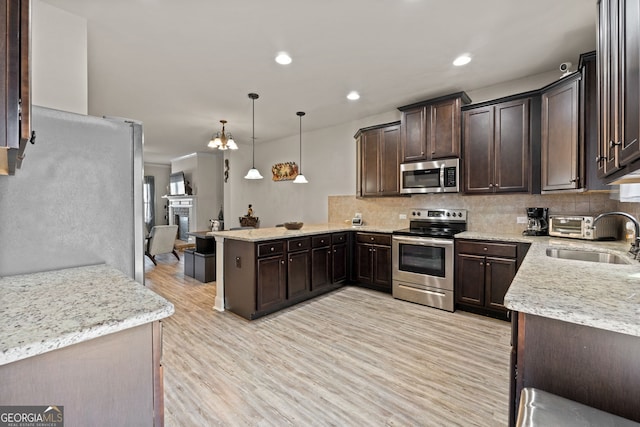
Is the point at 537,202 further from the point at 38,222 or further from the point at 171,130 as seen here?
the point at 171,130

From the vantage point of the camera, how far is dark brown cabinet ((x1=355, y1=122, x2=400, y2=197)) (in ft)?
13.6

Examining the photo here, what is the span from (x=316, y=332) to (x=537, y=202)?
9.55 feet

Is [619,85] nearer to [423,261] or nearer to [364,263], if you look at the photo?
[423,261]

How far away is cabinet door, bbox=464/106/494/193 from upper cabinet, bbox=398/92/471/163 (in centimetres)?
13

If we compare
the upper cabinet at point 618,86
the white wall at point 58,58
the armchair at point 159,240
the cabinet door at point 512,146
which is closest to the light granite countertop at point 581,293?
the upper cabinet at point 618,86

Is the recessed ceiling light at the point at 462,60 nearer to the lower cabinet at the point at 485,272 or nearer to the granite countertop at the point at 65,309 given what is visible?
the lower cabinet at the point at 485,272

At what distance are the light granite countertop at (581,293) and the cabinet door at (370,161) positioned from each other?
269 cm

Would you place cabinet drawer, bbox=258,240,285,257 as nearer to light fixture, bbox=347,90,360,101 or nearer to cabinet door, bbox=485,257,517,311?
light fixture, bbox=347,90,360,101

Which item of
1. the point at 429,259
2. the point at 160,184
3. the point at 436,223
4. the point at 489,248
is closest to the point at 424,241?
the point at 429,259

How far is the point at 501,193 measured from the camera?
3279mm

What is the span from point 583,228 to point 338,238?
2.70 meters

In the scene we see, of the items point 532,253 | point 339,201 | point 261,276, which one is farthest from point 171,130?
point 532,253

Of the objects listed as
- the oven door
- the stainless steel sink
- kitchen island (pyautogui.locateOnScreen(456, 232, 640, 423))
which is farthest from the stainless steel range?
kitchen island (pyautogui.locateOnScreen(456, 232, 640, 423))

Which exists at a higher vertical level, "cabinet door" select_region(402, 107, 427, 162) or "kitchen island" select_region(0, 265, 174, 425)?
"cabinet door" select_region(402, 107, 427, 162)
